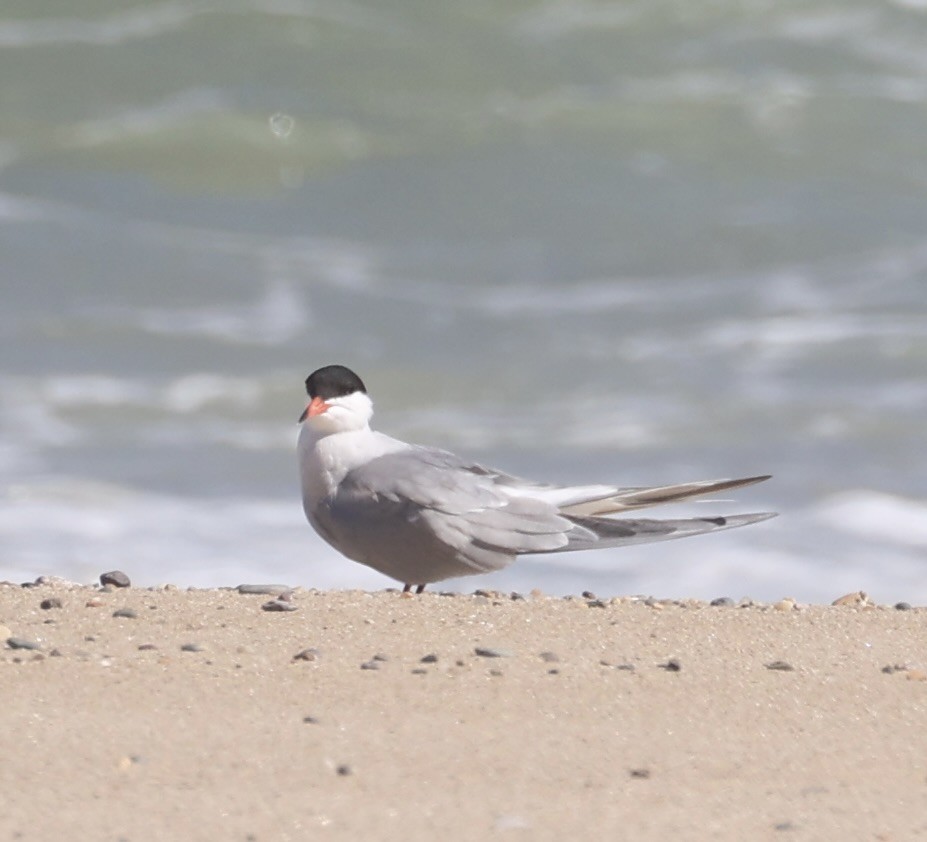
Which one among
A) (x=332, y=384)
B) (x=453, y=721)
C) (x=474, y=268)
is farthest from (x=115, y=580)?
(x=474, y=268)

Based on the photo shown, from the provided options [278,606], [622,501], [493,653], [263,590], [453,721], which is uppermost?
[622,501]

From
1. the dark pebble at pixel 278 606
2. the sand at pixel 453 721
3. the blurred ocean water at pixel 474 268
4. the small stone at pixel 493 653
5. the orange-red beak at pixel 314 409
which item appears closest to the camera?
the sand at pixel 453 721

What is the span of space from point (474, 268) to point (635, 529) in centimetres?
625

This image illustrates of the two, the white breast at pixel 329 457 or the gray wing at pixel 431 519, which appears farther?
the white breast at pixel 329 457

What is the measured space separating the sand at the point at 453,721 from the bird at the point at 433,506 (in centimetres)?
40

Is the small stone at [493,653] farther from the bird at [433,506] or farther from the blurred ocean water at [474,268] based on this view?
the blurred ocean water at [474,268]

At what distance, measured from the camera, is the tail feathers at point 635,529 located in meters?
4.70

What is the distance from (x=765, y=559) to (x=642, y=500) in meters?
1.93

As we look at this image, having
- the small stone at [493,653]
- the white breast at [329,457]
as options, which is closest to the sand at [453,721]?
the small stone at [493,653]

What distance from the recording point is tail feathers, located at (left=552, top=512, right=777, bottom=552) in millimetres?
4703

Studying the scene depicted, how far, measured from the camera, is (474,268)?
10.9 meters

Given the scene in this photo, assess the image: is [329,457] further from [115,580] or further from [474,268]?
[474,268]

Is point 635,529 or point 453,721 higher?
point 635,529

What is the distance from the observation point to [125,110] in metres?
12.7
